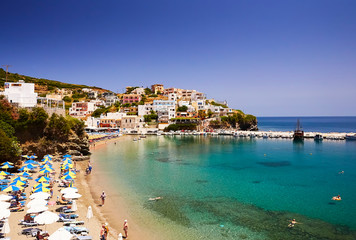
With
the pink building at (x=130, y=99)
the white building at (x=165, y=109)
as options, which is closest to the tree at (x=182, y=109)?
the white building at (x=165, y=109)

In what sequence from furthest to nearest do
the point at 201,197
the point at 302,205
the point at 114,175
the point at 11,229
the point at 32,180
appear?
the point at 114,175
the point at 32,180
the point at 201,197
the point at 302,205
the point at 11,229

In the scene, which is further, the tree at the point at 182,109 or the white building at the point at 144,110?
the white building at the point at 144,110

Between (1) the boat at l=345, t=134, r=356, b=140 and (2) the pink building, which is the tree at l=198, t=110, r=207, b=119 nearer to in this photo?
(2) the pink building

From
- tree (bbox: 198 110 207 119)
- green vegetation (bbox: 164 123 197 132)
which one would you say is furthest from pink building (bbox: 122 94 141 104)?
tree (bbox: 198 110 207 119)

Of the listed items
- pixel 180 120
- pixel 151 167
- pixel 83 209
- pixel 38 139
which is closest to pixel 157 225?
pixel 83 209

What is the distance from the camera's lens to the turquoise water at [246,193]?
15711 mm

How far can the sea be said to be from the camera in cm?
1548

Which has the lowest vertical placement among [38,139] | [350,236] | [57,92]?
[350,236]

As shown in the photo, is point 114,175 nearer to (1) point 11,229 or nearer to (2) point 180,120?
(1) point 11,229

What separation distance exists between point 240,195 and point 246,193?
3.26 feet

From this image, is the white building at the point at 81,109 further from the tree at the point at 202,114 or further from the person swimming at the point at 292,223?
the person swimming at the point at 292,223

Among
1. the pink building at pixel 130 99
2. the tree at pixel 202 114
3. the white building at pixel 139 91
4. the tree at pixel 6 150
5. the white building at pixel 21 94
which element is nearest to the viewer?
the tree at pixel 6 150

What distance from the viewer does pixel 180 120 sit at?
309 ft

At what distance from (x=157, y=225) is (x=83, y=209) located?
5.87 metres
